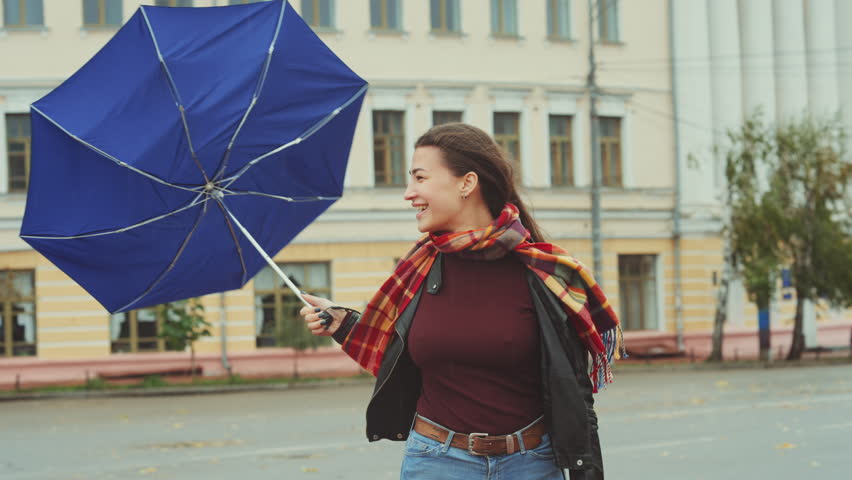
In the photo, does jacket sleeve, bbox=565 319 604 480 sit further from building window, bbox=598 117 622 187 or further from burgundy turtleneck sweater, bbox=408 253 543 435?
building window, bbox=598 117 622 187

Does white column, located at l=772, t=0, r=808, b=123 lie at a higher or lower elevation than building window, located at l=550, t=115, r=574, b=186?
higher

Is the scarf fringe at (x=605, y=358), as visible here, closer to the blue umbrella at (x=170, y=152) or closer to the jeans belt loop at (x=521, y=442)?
the jeans belt loop at (x=521, y=442)

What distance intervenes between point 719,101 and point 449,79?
383 inches

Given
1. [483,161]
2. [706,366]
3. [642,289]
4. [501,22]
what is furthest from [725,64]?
[483,161]

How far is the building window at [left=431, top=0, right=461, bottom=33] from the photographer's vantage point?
33.6m

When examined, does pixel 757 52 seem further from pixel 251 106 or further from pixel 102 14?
pixel 251 106

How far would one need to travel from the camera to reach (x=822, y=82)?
136ft

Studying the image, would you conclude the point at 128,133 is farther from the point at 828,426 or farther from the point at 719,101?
the point at 719,101

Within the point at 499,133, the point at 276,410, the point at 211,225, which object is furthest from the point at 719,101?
the point at 211,225

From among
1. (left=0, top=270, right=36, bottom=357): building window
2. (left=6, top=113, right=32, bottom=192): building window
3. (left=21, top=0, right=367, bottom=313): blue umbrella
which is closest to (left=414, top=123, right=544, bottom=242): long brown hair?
(left=21, top=0, right=367, bottom=313): blue umbrella

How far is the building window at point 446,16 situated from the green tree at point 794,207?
8215mm

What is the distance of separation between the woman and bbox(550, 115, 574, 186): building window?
101 ft

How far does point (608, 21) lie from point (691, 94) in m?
3.33

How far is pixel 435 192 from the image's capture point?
13.6 feet
